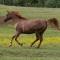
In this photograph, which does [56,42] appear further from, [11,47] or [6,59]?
[6,59]

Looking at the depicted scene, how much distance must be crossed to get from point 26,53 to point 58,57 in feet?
5.57

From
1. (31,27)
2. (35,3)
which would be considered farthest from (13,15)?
(35,3)

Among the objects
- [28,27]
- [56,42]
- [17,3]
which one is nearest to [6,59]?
[28,27]

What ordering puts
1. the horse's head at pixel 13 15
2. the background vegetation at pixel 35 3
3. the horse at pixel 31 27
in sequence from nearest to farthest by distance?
1. the horse at pixel 31 27
2. the horse's head at pixel 13 15
3. the background vegetation at pixel 35 3

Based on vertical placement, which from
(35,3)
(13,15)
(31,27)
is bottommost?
(35,3)

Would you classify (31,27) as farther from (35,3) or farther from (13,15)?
(35,3)

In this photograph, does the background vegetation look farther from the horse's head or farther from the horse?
the horse

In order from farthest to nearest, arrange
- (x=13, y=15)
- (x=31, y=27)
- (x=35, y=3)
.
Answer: (x=35, y=3) → (x=13, y=15) → (x=31, y=27)

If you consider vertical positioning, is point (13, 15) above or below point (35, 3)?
above

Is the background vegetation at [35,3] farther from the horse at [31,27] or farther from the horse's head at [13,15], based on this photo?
the horse at [31,27]

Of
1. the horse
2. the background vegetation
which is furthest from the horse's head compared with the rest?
the background vegetation

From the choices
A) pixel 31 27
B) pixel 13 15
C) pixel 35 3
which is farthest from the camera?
pixel 35 3

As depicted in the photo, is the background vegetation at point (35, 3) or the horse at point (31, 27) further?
the background vegetation at point (35, 3)

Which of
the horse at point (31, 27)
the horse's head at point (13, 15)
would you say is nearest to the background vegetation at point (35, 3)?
the horse's head at point (13, 15)
